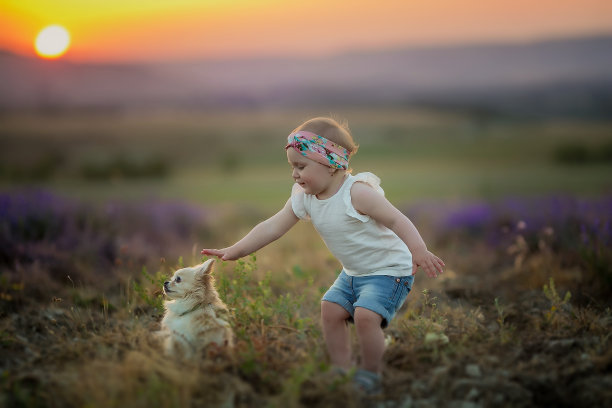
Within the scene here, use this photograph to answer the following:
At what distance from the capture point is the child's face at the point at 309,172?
142 inches

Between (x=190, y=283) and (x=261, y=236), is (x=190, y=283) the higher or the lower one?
the lower one

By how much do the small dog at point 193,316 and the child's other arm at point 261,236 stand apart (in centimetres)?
29

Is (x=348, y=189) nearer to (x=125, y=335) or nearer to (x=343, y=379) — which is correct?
(x=343, y=379)

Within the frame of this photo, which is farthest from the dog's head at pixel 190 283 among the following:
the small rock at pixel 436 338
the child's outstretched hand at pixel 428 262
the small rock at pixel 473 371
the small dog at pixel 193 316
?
the small rock at pixel 473 371

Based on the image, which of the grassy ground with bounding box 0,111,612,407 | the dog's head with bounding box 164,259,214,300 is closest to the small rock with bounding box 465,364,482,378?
the grassy ground with bounding box 0,111,612,407

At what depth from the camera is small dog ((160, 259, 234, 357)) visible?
11.1 feet

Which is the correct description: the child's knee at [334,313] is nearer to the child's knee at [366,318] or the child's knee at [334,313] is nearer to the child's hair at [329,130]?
the child's knee at [366,318]

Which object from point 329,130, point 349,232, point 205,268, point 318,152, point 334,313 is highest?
point 329,130

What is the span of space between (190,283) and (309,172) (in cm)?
110

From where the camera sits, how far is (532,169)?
64.0 feet

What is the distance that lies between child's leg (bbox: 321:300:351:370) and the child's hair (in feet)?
3.69

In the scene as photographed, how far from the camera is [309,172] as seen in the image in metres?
3.60

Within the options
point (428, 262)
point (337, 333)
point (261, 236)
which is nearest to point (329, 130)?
point (261, 236)

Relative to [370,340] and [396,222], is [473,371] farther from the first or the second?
[396,222]
